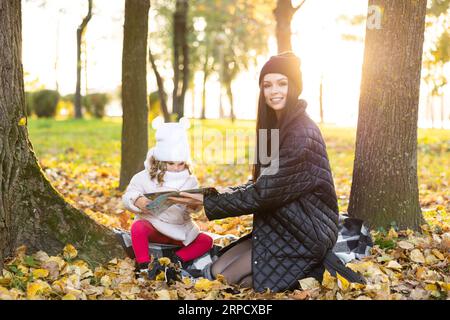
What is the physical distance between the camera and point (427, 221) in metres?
6.07

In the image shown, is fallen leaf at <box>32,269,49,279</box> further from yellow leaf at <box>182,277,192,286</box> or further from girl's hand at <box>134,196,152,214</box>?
yellow leaf at <box>182,277,192,286</box>

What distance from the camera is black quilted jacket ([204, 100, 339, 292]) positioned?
4262mm

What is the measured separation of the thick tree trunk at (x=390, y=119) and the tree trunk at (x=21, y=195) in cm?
247

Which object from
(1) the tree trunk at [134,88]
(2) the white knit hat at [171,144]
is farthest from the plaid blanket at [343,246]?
(1) the tree trunk at [134,88]

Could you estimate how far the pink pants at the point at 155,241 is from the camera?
4.67m

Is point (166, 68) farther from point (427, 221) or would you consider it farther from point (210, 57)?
point (427, 221)

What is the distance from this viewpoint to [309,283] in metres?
4.27

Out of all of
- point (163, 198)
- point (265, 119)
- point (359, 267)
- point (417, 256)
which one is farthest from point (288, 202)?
point (417, 256)

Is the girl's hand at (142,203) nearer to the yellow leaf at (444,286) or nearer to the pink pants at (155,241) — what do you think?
the pink pants at (155,241)

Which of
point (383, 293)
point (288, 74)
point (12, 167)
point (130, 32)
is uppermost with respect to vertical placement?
point (130, 32)

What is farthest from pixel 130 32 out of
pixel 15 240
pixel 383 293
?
pixel 383 293

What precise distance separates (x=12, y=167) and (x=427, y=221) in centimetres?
413

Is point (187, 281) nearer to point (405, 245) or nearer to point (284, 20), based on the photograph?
point (405, 245)

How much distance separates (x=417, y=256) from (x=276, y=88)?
1.91m
